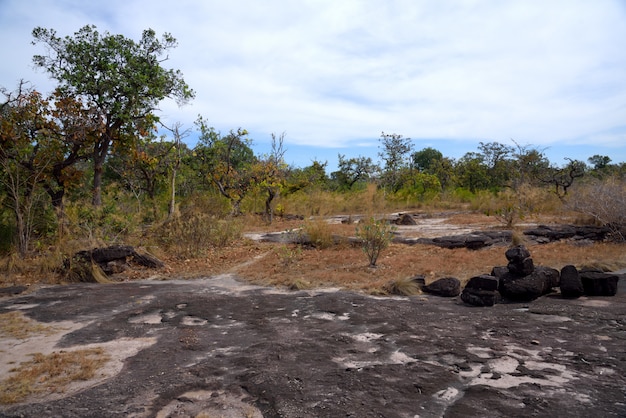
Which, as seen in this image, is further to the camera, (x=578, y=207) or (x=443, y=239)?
(x=578, y=207)

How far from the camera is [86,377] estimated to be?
146 inches

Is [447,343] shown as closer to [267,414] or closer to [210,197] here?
[267,414]

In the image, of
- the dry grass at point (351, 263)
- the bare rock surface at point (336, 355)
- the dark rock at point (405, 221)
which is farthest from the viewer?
the dark rock at point (405, 221)

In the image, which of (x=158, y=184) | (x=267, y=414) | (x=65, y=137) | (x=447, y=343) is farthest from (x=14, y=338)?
(x=158, y=184)

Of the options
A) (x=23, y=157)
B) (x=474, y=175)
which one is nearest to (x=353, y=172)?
(x=474, y=175)

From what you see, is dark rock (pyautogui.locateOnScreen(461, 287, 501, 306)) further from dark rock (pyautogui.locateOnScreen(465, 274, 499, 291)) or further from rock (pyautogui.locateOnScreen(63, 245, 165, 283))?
rock (pyautogui.locateOnScreen(63, 245, 165, 283))

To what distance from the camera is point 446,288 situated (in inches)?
266

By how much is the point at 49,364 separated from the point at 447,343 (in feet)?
12.1

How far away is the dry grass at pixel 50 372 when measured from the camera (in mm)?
3438

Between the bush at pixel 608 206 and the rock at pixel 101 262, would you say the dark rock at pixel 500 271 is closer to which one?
the bush at pixel 608 206

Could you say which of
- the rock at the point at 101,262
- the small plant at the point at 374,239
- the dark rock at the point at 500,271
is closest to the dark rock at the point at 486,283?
the dark rock at the point at 500,271

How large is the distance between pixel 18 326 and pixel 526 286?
253 inches

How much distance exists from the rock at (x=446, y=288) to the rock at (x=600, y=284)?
1.73 m

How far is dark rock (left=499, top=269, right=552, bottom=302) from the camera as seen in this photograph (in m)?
6.24
